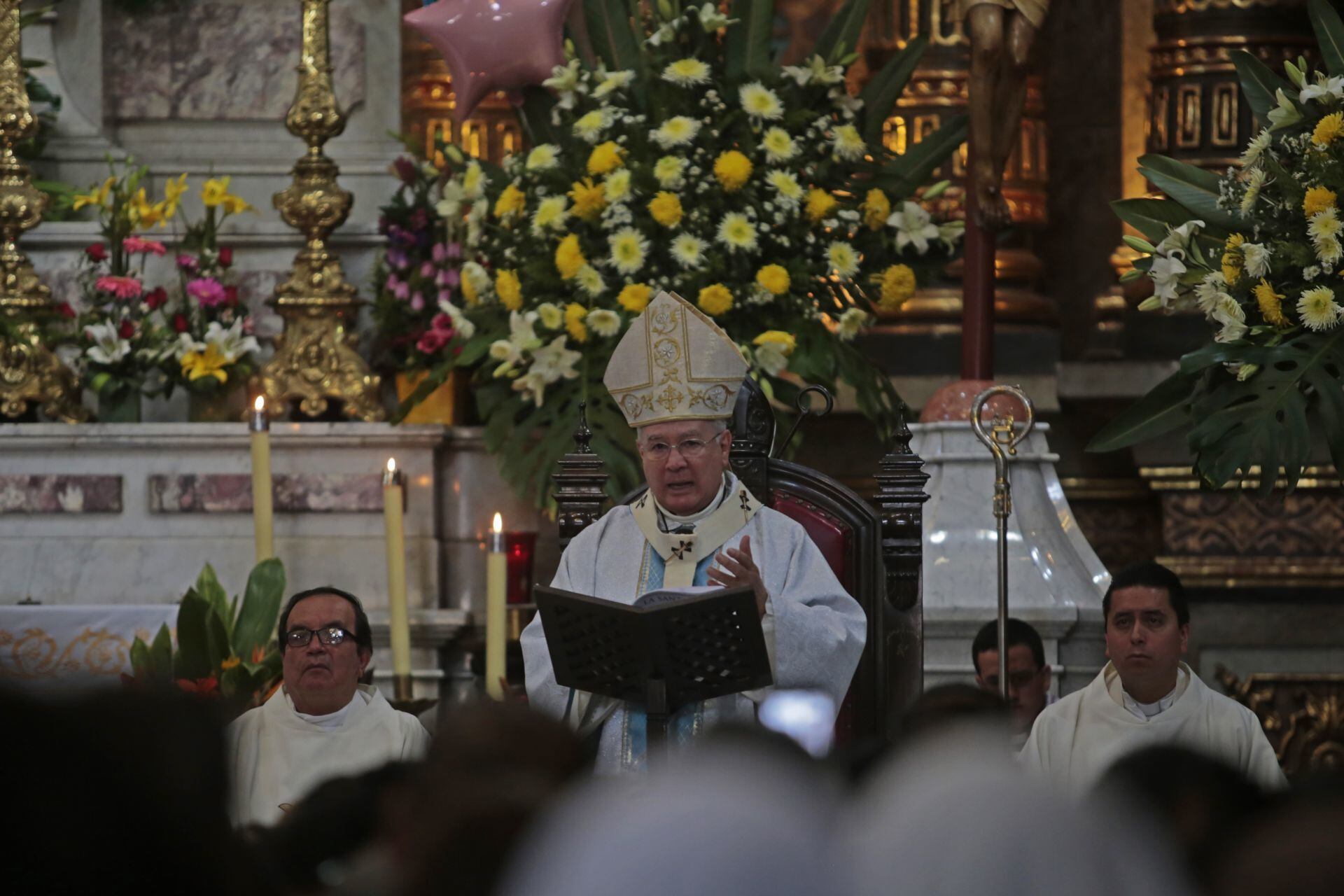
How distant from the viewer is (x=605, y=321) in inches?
267

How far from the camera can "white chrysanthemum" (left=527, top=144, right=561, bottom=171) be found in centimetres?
704

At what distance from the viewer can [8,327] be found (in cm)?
735

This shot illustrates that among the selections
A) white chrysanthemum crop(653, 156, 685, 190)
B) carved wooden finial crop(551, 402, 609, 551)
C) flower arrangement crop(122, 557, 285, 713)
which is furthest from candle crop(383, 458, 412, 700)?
white chrysanthemum crop(653, 156, 685, 190)

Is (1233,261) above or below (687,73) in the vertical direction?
below

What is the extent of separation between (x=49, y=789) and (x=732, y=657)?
259 cm

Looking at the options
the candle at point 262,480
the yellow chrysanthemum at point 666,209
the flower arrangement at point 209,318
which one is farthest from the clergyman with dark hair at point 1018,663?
the flower arrangement at point 209,318

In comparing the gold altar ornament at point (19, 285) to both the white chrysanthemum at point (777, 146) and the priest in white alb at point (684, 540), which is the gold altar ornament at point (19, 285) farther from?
the priest in white alb at point (684, 540)

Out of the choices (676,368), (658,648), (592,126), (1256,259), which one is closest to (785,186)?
(592,126)

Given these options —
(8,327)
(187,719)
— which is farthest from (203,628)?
(187,719)

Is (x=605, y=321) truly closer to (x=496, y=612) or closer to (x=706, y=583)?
(x=496, y=612)

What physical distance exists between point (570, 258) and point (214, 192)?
1.40 metres

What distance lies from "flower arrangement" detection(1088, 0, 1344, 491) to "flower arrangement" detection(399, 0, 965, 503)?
1.53 metres

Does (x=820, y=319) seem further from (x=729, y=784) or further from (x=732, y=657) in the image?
(x=729, y=784)

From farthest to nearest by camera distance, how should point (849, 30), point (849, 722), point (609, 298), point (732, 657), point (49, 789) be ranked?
point (849, 30) < point (609, 298) < point (849, 722) < point (732, 657) < point (49, 789)
